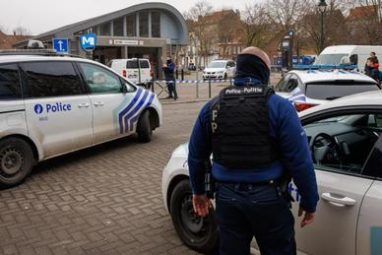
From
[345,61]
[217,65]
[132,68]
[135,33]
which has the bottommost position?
[217,65]

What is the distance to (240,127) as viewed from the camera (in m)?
2.53

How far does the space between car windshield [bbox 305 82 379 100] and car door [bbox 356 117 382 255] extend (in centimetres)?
478

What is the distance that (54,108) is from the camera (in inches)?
266

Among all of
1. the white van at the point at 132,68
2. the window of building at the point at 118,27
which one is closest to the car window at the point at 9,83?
the white van at the point at 132,68

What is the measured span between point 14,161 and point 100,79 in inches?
86.5

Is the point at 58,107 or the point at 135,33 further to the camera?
the point at 135,33

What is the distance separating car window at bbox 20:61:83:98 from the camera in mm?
6512

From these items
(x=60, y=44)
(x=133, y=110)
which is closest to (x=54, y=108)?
(x=133, y=110)

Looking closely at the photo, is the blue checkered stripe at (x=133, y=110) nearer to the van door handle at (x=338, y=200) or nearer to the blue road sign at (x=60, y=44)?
the van door handle at (x=338, y=200)

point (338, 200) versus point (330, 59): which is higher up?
point (330, 59)

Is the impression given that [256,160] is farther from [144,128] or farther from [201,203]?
[144,128]

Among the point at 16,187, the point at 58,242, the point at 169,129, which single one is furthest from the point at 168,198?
the point at 169,129

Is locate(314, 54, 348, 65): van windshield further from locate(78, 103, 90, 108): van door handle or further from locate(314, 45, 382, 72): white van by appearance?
locate(78, 103, 90, 108): van door handle

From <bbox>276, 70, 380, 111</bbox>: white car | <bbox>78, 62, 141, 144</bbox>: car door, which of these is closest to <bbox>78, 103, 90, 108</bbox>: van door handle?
<bbox>78, 62, 141, 144</bbox>: car door
